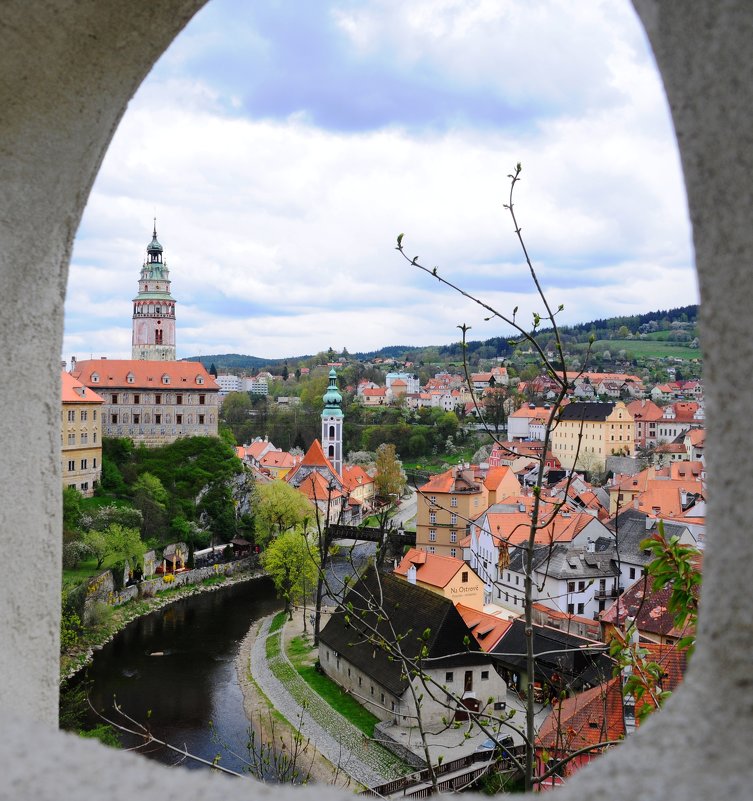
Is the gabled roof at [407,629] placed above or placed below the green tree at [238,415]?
below

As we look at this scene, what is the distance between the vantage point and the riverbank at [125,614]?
60.7 ft

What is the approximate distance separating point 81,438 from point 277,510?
798cm

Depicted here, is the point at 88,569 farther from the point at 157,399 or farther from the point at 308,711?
the point at 157,399

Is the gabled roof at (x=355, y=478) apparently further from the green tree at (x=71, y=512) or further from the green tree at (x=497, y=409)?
the green tree at (x=497, y=409)

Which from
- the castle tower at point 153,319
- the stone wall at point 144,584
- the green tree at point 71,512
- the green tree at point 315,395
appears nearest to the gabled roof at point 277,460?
the castle tower at point 153,319

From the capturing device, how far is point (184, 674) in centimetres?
1822

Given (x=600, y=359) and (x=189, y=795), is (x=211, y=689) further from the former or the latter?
(x=600, y=359)

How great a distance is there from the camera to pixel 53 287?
1415 mm

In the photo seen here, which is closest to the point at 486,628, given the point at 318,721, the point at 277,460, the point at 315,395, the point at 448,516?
the point at 318,721

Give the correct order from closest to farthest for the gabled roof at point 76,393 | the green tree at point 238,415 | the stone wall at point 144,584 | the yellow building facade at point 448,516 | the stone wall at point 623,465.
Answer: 1. the stone wall at point 144,584
2. the yellow building facade at point 448,516
3. the gabled roof at point 76,393
4. the stone wall at point 623,465
5. the green tree at point 238,415

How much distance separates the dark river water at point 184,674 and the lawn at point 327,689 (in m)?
1.58

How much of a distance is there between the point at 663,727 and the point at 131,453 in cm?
3393

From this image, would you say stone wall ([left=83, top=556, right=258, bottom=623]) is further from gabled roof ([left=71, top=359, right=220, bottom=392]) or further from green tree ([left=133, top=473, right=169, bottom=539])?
gabled roof ([left=71, top=359, right=220, bottom=392])

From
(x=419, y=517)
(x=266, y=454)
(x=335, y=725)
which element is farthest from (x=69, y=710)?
(x=266, y=454)
